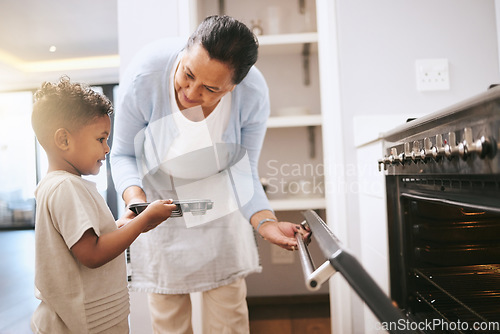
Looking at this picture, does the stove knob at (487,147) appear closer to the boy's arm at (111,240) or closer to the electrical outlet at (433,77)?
the boy's arm at (111,240)

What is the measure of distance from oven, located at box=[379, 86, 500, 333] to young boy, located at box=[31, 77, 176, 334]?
53 centimetres

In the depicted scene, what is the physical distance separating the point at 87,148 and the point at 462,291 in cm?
87

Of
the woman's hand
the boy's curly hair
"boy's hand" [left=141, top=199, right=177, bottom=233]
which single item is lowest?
the woman's hand

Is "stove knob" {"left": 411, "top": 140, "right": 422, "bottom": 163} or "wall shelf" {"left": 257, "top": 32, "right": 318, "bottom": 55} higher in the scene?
"wall shelf" {"left": 257, "top": 32, "right": 318, "bottom": 55}

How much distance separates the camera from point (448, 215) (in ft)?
2.97

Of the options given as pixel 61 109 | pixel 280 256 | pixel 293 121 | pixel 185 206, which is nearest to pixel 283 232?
pixel 185 206

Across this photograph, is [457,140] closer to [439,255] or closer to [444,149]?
[444,149]

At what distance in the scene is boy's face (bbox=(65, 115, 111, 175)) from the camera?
2.96 feet

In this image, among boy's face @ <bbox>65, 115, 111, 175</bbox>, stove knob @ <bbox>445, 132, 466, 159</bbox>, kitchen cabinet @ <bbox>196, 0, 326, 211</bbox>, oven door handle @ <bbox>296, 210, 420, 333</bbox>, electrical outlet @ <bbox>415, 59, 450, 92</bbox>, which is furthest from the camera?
kitchen cabinet @ <bbox>196, 0, 326, 211</bbox>

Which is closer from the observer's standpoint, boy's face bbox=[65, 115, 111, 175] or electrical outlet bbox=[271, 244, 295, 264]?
boy's face bbox=[65, 115, 111, 175]

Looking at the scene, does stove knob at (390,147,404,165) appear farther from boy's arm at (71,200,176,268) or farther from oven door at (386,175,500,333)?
boy's arm at (71,200,176,268)

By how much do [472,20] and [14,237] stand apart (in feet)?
16.2

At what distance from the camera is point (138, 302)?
5.13 ft

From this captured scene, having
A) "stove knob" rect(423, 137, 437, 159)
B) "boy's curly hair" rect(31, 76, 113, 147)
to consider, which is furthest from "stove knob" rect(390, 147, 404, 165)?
"boy's curly hair" rect(31, 76, 113, 147)
